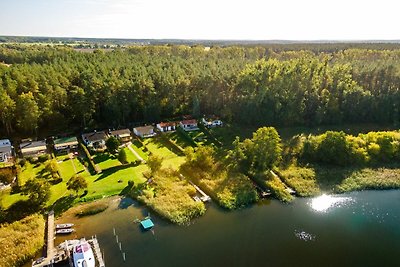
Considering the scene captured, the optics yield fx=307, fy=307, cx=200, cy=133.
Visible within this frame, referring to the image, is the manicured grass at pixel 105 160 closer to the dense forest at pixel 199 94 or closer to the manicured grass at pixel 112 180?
the manicured grass at pixel 112 180

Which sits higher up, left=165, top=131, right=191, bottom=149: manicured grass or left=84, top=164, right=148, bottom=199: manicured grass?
left=165, top=131, right=191, bottom=149: manicured grass

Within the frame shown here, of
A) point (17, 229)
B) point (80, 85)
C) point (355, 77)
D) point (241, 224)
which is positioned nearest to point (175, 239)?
point (241, 224)

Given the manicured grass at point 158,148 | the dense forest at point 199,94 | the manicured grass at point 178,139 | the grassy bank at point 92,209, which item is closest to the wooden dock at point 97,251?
the grassy bank at point 92,209

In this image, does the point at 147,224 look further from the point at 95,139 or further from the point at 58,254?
the point at 95,139

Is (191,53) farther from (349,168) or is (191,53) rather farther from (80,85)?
(349,168)

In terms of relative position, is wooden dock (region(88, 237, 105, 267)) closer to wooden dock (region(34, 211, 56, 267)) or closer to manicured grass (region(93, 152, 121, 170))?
wooden dock (region(34, 211, 56, 267))

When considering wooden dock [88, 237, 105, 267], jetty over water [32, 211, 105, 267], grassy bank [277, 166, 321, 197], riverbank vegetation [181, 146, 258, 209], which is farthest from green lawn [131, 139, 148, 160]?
grassy bank [277, 166, 321, 197]
